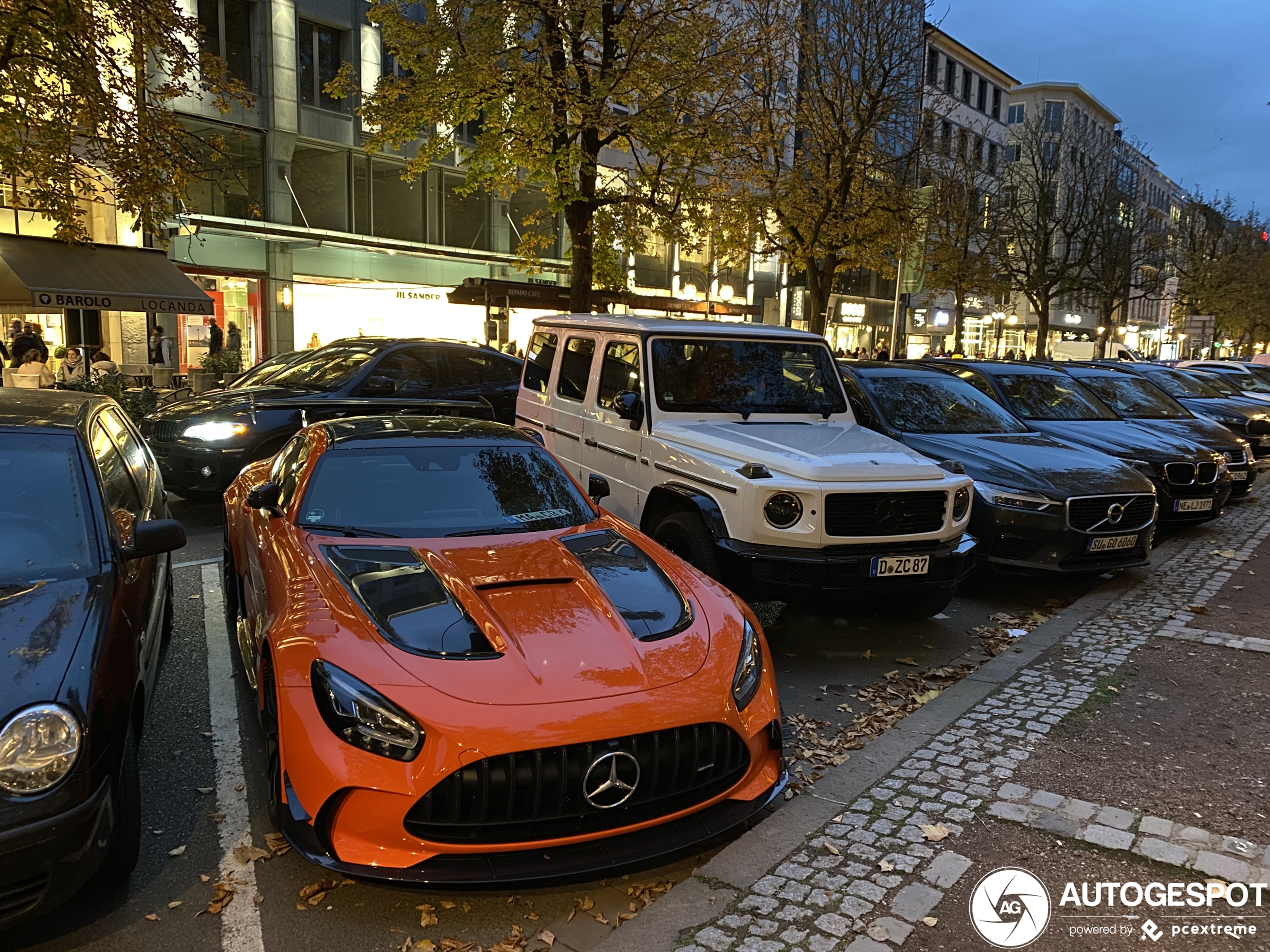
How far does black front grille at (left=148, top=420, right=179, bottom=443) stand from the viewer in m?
8.84

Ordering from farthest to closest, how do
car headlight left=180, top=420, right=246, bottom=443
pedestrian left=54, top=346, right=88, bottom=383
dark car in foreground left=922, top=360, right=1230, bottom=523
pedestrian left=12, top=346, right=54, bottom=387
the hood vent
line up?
pedestrian left=54, top=346, right=88, bottom=383 < pedestrian left=12, top=346, right=54, bottom=387 < dark car in foreground left=922, top=360, right=1230, bottom=523 < car headlight left=180, top=420, right=246, bottom=443 < the hood vent

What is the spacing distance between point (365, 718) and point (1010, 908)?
2.28 meters

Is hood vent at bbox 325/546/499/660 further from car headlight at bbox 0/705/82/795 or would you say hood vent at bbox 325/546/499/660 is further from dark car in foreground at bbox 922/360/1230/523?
Result: dark car in foreground at bbox 922/360/1230/523

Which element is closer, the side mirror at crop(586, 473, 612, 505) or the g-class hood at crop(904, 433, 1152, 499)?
the side mirror at crop(586, 473, 612, 505)

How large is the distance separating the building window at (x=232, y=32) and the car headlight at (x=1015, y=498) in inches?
891

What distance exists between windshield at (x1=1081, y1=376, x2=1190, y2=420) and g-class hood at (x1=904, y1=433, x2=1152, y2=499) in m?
4.05

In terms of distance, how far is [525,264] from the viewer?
17.1 metres

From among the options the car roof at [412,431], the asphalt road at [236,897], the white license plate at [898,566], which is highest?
the car roof at [412,431]

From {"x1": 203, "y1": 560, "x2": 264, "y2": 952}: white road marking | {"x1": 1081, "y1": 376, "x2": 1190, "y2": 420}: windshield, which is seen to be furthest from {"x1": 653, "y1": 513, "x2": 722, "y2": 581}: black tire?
{"x1": 1081, "y1": 376, "x2": 1190, "y2": 420}: windshield

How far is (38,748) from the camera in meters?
2.63

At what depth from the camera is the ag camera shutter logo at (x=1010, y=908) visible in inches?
117

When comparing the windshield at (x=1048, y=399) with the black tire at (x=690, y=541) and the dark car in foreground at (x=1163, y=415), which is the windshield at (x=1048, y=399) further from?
the black tire at (x=690, y=541)

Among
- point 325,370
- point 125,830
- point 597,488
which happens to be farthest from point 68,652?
point 325,370

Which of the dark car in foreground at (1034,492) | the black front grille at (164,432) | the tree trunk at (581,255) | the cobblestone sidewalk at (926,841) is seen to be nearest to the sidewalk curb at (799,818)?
the cobblestone sidewalk at (926,841)
